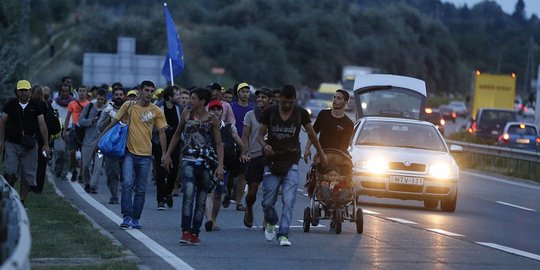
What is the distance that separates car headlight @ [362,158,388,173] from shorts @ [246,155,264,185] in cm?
539

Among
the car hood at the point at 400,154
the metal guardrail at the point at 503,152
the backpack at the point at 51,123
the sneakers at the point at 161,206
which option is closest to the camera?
the backpack at the point at 51,123

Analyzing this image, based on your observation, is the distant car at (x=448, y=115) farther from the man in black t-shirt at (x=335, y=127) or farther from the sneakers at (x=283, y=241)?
the sneakers at (x=283, y=241)

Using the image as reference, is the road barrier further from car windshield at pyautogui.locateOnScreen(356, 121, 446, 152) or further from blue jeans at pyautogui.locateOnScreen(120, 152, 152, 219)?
blue jeans at pyautogui.locateOnScreen(120, 152, 152, 219)

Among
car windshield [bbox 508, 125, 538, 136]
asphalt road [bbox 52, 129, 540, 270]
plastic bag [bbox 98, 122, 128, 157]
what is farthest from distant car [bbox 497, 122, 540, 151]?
plastic bag [bbox 98, 122, 128, 157]

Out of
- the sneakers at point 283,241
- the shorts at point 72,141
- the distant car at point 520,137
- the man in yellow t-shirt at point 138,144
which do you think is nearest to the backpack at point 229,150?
the man in yellow t-shirt at point 138,144

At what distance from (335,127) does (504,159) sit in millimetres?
22260

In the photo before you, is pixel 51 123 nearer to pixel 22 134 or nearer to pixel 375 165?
pixel 22 134

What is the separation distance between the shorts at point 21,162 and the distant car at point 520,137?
28.2 meters

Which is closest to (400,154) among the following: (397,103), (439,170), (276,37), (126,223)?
(439,170)

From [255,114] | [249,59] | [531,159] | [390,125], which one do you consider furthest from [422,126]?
[249,59]

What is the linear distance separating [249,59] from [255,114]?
9048 cm

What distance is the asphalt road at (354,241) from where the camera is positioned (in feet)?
43.3

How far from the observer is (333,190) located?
16125 millimetres

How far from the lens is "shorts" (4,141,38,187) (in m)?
17.8
